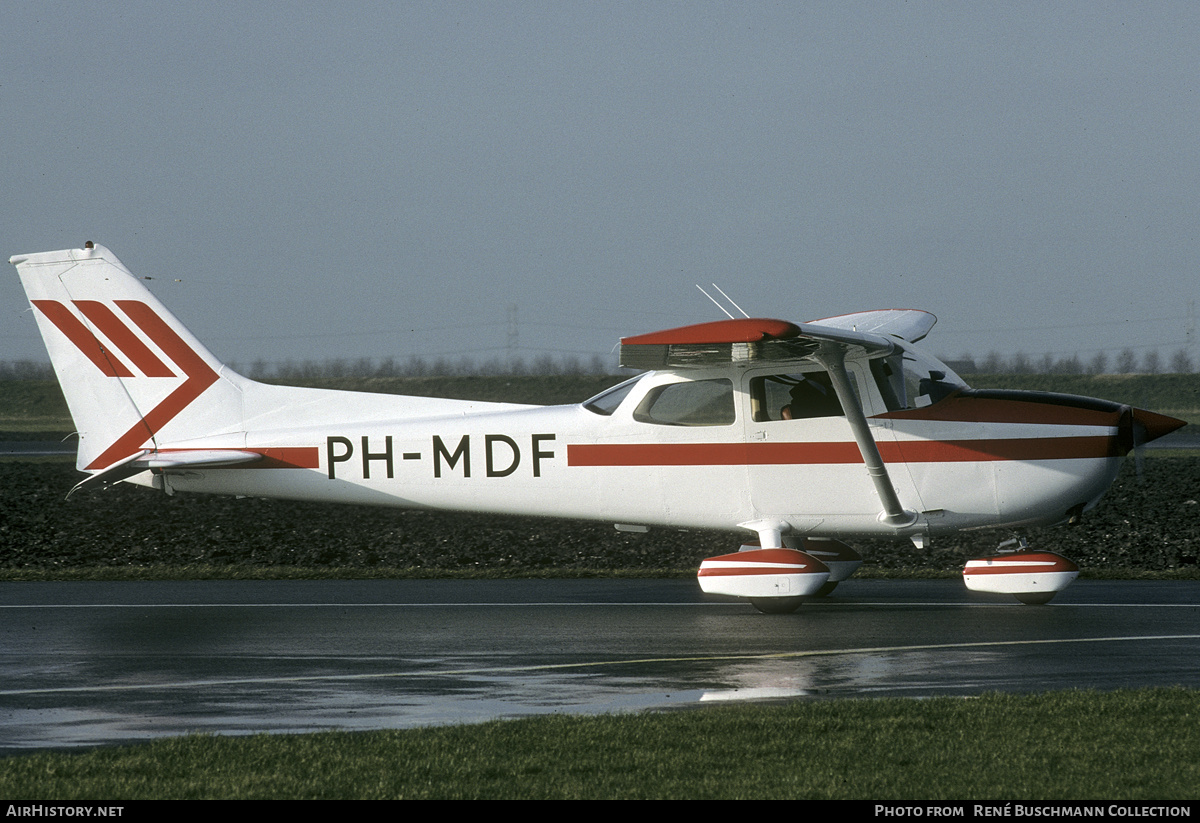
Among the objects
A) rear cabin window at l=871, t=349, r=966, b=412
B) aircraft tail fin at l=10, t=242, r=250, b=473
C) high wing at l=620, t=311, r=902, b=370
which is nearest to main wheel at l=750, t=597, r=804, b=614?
rear cabin window at l=871, t=349, r=966, b=412

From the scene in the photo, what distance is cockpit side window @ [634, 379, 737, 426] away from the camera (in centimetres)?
1198

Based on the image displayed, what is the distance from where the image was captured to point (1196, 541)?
1614cm

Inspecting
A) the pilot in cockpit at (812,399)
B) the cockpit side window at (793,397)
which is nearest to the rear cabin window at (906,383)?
the cockpit side window at (793,397)

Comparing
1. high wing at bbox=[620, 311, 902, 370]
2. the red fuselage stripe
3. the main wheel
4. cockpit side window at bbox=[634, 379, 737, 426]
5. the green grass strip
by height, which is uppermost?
high wing at bbox=[620, 311, 902, 370]

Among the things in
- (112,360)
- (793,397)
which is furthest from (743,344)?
(112,360)

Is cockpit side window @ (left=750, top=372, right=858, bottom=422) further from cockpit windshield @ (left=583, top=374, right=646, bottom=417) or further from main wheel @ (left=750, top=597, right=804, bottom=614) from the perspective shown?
main wheel @ (left=750, top=597, right=804, bottom=614)

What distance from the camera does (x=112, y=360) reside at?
511 inches

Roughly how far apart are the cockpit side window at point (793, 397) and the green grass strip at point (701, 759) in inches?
209

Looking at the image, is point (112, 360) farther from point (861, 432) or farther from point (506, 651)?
point (861, 432)

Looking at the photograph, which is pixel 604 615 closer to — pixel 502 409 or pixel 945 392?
pixel 502 409

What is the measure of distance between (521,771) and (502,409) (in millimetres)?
7520

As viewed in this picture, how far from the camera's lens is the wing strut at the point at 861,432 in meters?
11.2

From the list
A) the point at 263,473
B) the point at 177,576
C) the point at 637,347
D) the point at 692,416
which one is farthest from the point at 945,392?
the point at 177,576

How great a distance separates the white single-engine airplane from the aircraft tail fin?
0.02 m
